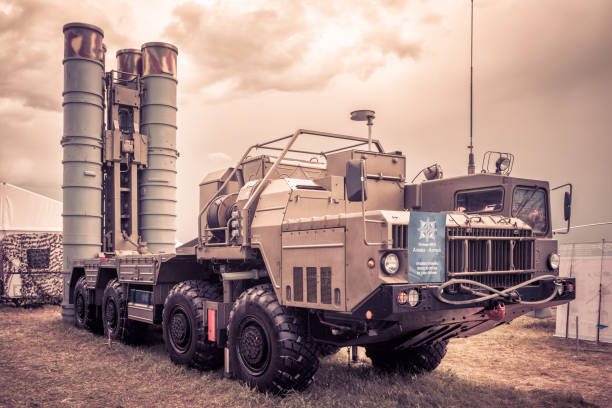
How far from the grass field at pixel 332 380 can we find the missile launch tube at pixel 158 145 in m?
5.59

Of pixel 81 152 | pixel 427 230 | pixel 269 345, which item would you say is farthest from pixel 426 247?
pixel 81 152

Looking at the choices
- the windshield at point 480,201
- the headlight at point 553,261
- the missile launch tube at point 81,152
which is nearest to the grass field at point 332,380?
the headlight at point 553,261

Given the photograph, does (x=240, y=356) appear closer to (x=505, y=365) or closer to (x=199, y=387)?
(x=199, y=387)

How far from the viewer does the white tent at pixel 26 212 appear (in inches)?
768

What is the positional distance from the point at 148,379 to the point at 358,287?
4.03 m

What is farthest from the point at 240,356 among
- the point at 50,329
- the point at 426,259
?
the point at 50,329

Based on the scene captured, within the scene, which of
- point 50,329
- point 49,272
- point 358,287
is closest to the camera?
point 358,287

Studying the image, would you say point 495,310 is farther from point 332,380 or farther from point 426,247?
point 332,380

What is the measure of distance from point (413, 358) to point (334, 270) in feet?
9.43

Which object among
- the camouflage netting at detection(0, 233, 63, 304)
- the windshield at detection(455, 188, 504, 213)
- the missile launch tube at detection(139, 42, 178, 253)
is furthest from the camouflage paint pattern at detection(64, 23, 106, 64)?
the windshield at detection(455, 188, 504, 213)

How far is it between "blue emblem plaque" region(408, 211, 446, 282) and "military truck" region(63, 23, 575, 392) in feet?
0.05

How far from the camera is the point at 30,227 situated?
20.1 meters

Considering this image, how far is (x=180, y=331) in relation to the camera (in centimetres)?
852

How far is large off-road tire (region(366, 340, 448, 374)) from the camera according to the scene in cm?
795
